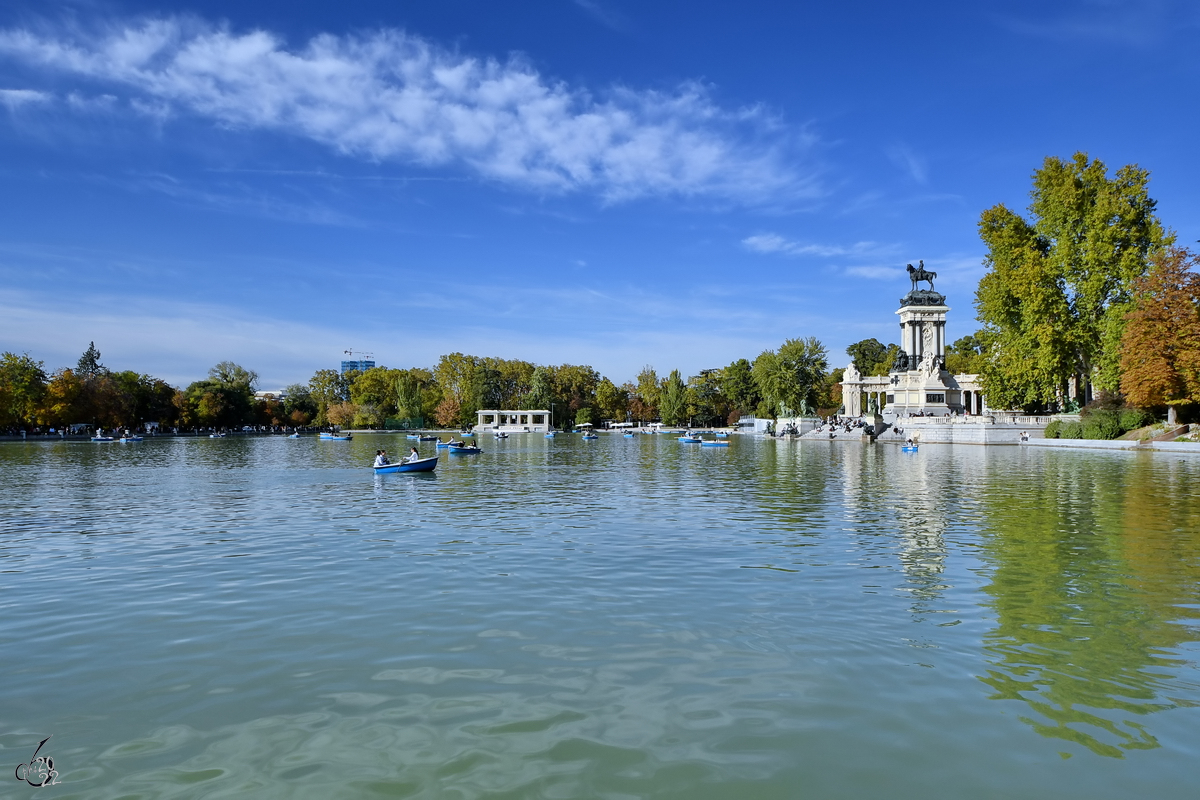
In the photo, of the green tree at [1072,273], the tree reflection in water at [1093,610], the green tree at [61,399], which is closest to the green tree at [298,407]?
the green tree at [61,399]

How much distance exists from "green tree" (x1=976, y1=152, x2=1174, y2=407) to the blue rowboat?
44102 millimetres

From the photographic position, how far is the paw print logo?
562 centimetres

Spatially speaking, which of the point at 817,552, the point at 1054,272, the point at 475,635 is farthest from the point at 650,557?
the point at 1054,272

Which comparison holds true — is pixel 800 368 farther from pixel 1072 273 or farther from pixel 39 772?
pixel 39 772

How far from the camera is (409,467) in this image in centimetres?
3456

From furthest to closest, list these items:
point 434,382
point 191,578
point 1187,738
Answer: point 434,382
point 191,578
point 1187,738

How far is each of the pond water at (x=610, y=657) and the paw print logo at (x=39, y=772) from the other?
22 cm

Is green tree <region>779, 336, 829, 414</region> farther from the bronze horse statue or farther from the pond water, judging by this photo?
the pond water

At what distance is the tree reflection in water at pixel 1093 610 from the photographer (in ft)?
22.3

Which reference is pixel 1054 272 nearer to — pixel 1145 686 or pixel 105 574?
pixel 1145 686

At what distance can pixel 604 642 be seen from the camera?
29.1 ft

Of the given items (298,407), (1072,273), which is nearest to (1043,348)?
(1072,273)

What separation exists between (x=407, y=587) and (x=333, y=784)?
6439 millimetres

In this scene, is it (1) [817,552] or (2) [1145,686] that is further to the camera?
(1) [817,552]
